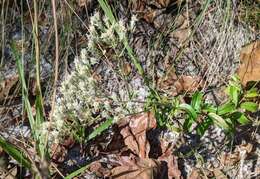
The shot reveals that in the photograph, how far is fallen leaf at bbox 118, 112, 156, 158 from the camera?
1.78m

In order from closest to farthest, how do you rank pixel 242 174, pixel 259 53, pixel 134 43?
pixel 242 174 → pixel 259 53 → pixel 134 43

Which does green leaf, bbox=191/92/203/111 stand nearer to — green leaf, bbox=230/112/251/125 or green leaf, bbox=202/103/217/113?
green leaf, bbox=202/103/217/113

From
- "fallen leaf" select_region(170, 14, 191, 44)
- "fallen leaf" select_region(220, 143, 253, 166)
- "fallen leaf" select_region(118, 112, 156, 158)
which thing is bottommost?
"fallen leaf" select_region(220, 143, 253, 166)

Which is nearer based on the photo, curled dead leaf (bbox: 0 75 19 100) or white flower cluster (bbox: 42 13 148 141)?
white flower cluster (bbox: 42 13 148 141)

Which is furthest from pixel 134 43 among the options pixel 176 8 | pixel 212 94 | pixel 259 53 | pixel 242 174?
pixel 242 174

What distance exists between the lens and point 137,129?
1809mm

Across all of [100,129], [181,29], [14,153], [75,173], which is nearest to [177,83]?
[181,29]

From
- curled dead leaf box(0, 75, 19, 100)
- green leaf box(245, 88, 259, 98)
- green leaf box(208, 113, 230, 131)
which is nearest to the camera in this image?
green leaf box(208, 113, 230, 131)

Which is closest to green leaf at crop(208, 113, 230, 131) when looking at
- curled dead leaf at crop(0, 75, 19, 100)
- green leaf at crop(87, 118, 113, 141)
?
green leaf at crop(87, 118, 113, 141)

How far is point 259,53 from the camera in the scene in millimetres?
1879

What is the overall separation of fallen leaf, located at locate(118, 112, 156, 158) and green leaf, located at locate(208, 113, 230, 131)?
0.87ft

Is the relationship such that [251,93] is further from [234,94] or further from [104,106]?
[104,106]

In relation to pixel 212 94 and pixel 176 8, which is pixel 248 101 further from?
pixel 176 8

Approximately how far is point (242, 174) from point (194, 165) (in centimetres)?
18
